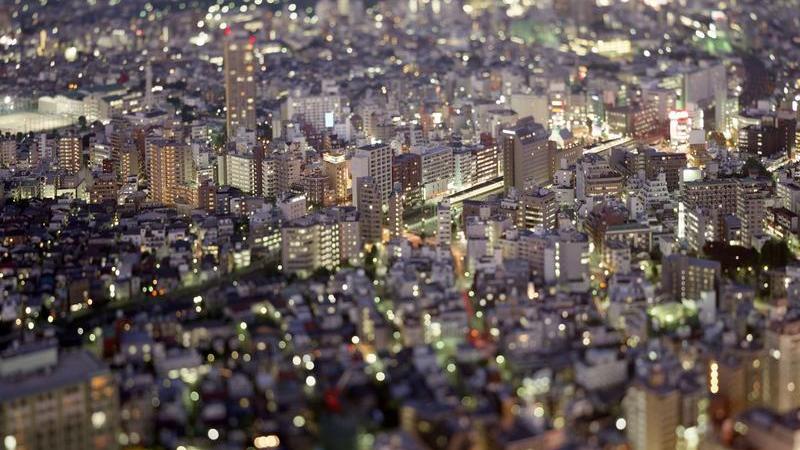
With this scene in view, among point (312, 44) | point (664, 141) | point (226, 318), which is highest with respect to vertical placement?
point (226, 318)

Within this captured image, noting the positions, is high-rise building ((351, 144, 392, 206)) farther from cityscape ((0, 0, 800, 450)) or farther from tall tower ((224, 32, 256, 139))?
tall tower ((224, 32, 256, 139))

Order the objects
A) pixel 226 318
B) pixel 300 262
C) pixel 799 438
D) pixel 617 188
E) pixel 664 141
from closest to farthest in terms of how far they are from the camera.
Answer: pixel 799 438 → pixel 226 318 → pixel 300 262 → pixel 617 188 → pixel 664 141

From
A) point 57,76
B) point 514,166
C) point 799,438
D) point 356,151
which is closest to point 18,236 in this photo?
point 356,151

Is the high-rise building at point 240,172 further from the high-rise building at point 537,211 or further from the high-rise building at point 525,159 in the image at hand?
the high-rise building at point 537,211

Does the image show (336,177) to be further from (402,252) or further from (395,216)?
(402,252)

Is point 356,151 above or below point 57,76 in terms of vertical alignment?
above

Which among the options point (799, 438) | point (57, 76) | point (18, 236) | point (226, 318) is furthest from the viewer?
point (57, 76)

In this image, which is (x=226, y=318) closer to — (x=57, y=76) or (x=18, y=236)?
(x=18, y=236)

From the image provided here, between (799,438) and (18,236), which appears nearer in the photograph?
(799,438)
